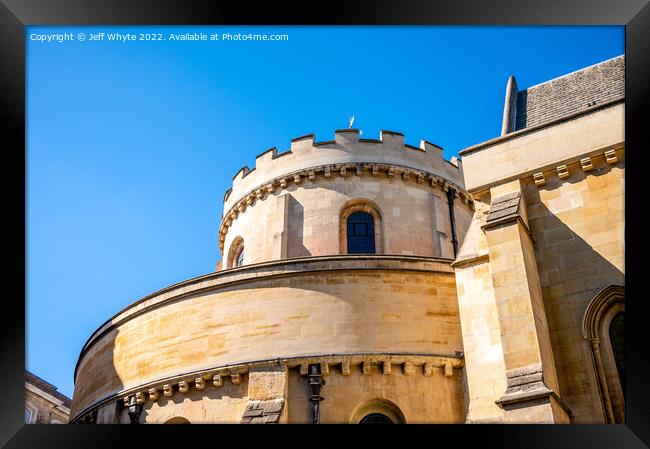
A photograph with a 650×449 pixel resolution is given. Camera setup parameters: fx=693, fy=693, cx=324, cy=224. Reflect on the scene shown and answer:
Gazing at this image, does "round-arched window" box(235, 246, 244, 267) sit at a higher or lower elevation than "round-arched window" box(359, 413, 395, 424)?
higher

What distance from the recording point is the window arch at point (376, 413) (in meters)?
16.6

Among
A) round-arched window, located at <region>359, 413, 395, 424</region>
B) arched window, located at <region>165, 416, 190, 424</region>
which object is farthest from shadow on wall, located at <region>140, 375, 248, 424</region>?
round-arched window, located at <region>359, 413, 395, 424</region>

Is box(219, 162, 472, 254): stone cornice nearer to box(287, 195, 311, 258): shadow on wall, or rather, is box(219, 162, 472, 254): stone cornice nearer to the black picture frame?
box(287, 195, 311, 258): shadow on wall

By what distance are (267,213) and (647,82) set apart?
57.9 feet

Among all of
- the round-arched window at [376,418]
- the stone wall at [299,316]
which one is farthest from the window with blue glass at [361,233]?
the round-arched window at [376,418]

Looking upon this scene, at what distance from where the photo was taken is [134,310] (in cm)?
2089

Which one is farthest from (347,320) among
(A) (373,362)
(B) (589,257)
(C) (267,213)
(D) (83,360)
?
(D) (83,360)

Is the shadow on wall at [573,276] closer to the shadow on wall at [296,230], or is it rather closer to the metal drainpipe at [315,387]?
the metal drainpipe at [315,387]

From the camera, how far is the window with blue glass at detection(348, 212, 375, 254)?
24.4 m

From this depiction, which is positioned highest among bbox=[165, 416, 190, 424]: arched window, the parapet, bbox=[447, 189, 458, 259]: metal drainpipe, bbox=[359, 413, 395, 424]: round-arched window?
the parapet

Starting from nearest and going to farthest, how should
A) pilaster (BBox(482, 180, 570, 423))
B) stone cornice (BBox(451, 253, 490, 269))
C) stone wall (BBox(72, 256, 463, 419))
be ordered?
pilaster (BBox(482, 180, 570, 423)), stone cornice (BBox(451, 253, 490, 269)), stone wall (BBox(72, 256, 463, 419))

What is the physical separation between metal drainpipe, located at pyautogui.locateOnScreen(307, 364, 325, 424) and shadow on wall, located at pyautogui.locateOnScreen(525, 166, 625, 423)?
5.83 meters

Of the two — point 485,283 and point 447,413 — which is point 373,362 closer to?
point 447,413
